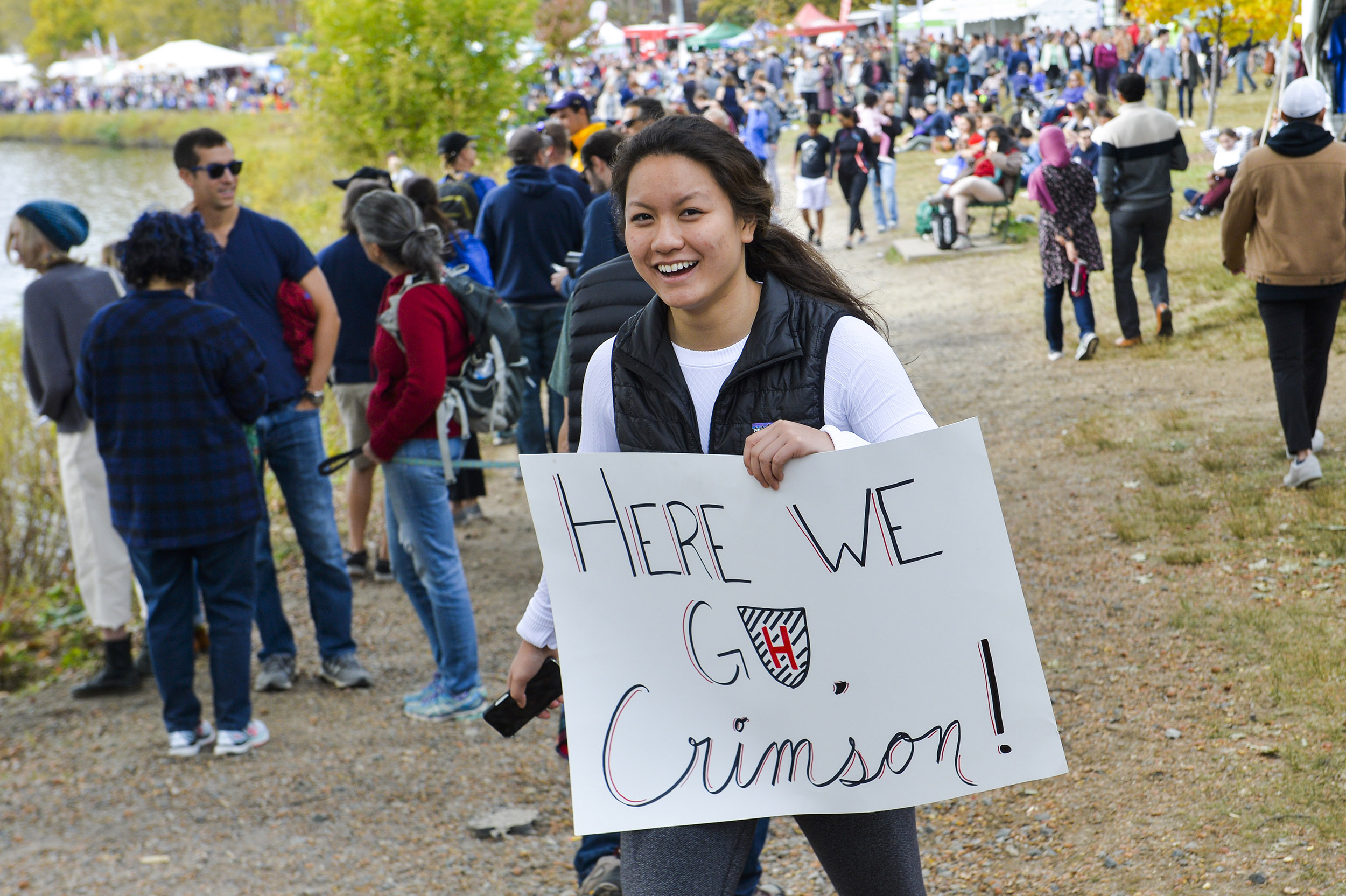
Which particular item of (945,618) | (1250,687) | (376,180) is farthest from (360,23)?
(945,618)

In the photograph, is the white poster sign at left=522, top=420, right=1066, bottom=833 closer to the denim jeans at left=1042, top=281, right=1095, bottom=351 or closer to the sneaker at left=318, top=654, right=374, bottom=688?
the sneaker at left=318, top=654, right=374, bottom=688

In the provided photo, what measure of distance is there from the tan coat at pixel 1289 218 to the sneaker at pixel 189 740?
200 inches

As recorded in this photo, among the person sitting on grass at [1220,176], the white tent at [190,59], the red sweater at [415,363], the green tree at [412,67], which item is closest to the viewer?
the red sweater at [415,363]

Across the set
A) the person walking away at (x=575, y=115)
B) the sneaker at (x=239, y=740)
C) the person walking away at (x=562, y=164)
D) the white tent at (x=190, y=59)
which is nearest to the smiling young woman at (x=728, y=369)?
the sneaker at (x=239, y=740)

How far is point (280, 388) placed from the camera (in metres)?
4.86

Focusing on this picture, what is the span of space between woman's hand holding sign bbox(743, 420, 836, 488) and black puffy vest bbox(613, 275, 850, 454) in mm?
79

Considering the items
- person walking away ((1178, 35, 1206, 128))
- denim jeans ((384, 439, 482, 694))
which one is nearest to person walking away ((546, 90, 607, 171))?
denim jeans ((384, 439, 482, 694))

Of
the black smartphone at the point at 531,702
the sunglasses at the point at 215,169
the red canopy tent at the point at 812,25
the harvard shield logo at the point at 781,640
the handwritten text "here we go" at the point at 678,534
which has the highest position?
the red canopy tent at the point at 812,25

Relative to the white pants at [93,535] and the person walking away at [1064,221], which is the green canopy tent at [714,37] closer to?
the person walking away at [1064,221]

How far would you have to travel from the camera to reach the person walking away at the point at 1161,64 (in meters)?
22.7

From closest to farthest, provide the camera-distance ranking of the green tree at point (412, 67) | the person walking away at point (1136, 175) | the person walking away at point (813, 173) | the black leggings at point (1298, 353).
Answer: the black leggings at point (1298, 353), the person walking away at point (1136, 175), the person walking away at point (813, 173), the green tree at point (412, 67)

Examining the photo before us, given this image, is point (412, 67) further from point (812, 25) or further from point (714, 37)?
point (714, 37)

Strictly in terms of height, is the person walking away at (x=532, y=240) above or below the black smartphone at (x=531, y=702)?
above

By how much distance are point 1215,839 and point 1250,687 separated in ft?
→ 3.20
